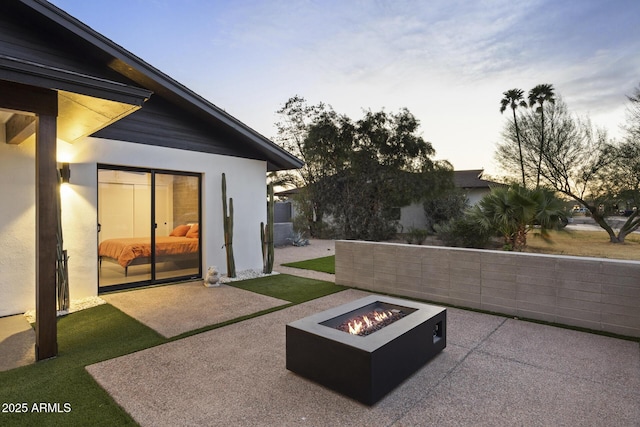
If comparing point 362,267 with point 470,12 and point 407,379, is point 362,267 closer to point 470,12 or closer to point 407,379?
point 407,379

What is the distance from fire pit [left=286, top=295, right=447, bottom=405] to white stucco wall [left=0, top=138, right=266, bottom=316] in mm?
4398

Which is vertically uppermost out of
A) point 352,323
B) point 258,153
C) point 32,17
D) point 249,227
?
point 32,17

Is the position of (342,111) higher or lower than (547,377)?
higher

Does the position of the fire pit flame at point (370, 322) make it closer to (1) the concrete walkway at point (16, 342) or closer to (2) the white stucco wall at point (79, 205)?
(1) the concrete walkway at point (16, 342)

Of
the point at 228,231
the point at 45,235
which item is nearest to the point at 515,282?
the point at 228,231

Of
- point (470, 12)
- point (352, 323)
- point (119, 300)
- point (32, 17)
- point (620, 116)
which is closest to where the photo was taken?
point (352, 323)

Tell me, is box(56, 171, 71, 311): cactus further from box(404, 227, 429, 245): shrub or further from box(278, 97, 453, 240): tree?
box(278, 97, 453, 240): tree

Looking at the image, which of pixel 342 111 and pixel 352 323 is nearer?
pixel 352 323

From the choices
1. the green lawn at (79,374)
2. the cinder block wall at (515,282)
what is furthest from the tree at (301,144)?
the green lawn at (79,374)

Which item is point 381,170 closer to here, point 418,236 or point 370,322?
point 418,236

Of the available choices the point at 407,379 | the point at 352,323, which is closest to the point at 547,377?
the point at 407,379

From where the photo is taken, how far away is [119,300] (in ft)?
16.9

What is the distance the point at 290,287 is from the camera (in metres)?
6.05

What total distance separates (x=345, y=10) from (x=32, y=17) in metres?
6.14
